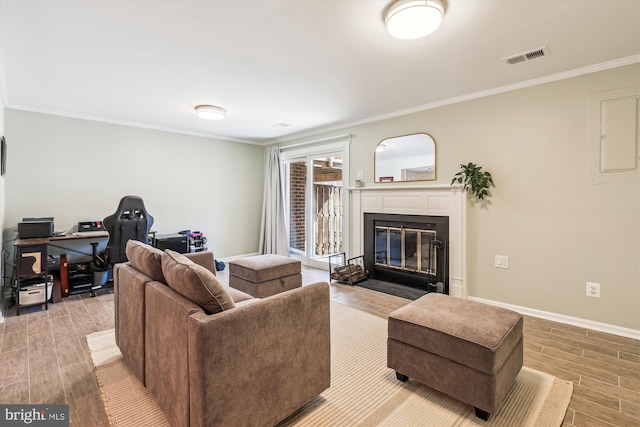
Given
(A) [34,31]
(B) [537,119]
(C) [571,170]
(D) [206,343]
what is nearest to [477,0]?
(B) [537,119]

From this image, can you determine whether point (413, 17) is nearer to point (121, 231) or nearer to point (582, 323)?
point (582, 323)

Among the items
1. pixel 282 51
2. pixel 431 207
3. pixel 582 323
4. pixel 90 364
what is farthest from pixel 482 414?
pixel 282 51

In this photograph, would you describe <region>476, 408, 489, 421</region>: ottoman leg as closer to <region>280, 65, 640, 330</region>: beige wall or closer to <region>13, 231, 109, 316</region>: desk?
<region>280, 65, 640, 330</region>: beige wall

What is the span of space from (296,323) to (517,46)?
8.43 feet

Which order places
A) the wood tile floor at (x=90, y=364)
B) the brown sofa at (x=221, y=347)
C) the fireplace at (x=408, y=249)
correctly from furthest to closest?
the fireplace at (x=408, y=249), the wood tile floor at (x=90, y=364), the brown sofa at (x=221, y=347)

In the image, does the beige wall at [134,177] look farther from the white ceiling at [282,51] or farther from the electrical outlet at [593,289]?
the electrical outlet at [593,289]

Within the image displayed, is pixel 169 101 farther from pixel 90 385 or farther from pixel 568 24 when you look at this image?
pixel 568 24

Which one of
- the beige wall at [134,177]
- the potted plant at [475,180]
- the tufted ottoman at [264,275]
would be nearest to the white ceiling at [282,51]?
the beige wall at [134,177]

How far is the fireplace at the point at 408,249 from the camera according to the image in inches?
140

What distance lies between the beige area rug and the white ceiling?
2331mm

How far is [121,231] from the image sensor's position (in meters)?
3.43

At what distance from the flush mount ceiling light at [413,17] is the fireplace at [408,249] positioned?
88.0 inches

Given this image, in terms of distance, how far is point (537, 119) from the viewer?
115 inches

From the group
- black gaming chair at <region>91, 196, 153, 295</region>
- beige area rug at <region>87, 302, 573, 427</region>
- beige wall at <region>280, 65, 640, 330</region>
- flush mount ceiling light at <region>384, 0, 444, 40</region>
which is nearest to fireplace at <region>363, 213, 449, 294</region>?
beige wall at <region>280, 65, 640, 330</region>
